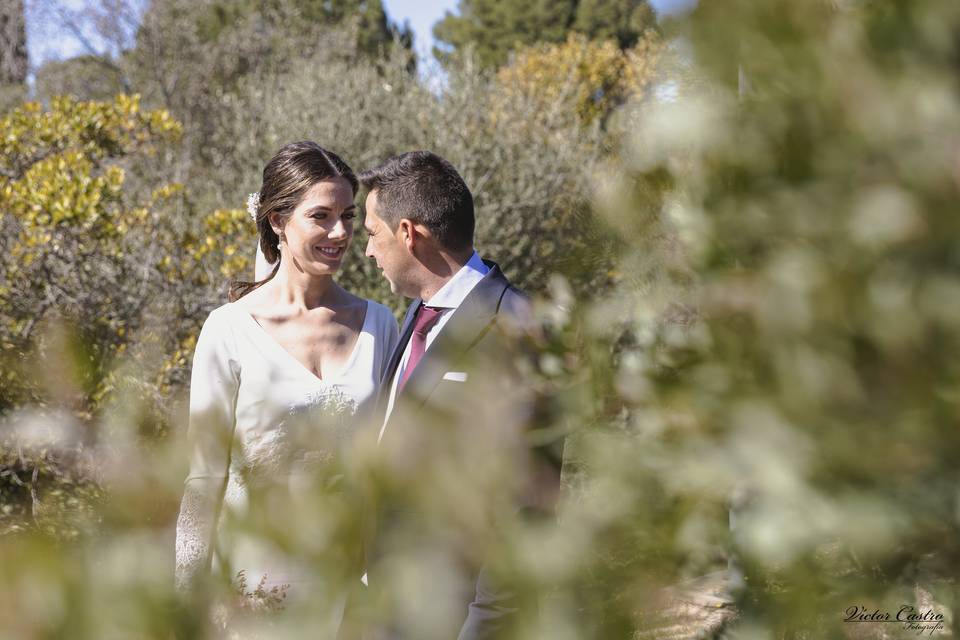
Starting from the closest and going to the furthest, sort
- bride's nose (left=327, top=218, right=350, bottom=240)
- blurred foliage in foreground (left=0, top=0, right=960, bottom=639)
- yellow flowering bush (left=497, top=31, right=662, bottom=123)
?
blurred foliage in foreground (left=0, top=0, right=960, bottom=639) < bride's nose (left=327, top=218, right=350, bottom=240) < yellow flowering bush (left=497, top=31, right=662, bottom=123)

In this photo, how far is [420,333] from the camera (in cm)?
284

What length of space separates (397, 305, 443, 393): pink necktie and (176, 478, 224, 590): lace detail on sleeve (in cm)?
181

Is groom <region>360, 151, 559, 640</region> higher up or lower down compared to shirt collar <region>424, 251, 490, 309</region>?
higher up

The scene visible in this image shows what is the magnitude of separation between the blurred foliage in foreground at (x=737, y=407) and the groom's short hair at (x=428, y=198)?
7.66 ft

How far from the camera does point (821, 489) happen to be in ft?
1.87

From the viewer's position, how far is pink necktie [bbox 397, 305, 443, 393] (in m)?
2.73

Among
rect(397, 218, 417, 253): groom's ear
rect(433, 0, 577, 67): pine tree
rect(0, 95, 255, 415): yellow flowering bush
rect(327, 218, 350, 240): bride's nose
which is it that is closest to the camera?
rect(327, 218, 350, 240): bride's nose

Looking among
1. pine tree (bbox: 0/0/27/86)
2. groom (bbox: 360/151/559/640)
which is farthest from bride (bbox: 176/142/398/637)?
pine tree (bbox: 0/0/27/86)

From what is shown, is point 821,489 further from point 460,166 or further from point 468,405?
point 460,166

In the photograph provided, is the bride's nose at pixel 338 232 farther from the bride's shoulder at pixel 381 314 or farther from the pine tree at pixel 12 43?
the pine tree at pixel 12 43

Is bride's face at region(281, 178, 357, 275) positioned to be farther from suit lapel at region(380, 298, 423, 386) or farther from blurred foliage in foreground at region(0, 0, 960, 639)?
blurred foliage in foreground at region(0, 0, 960, 639)

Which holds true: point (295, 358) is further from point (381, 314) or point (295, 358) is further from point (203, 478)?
point (203, 478)

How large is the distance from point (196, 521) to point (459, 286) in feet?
7.18

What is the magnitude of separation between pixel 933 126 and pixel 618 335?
0.29 meters
